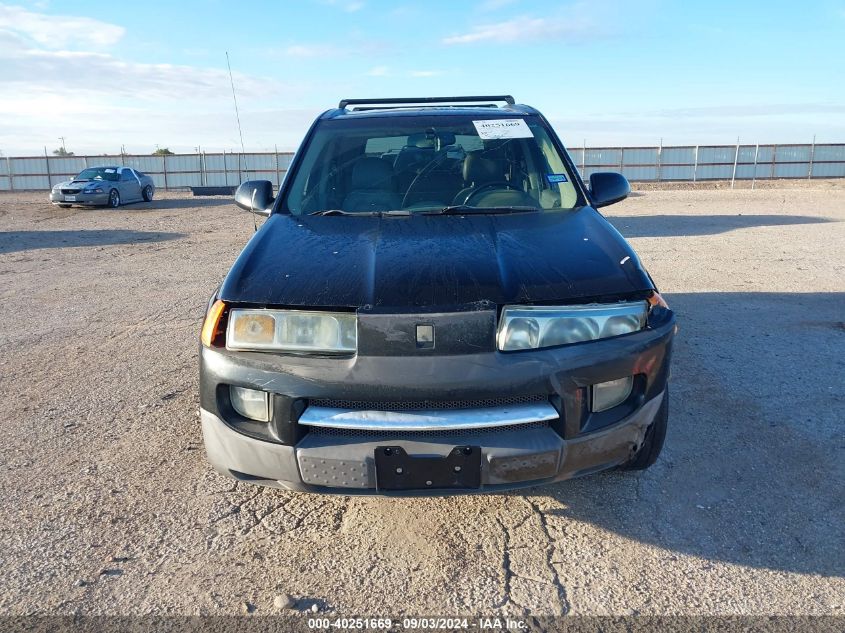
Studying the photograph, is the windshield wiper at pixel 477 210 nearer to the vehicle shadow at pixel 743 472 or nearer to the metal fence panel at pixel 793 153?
the vehicle shadow at pixel 743 472

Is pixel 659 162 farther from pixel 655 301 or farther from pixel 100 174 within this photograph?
pixel 655 301

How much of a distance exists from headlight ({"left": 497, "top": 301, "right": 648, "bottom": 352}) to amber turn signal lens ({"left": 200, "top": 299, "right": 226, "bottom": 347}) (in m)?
1.05

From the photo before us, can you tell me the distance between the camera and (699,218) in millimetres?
16188

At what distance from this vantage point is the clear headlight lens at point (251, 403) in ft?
8.24

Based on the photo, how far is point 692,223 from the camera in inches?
589

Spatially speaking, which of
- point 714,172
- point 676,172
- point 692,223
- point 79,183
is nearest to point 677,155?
point 676,172

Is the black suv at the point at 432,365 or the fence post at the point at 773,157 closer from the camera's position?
the black suv at the point at 432,365

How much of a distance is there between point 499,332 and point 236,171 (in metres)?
34.5

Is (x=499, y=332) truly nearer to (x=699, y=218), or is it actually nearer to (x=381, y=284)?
(x=381, y=284)

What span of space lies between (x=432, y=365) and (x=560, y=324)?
508 mm

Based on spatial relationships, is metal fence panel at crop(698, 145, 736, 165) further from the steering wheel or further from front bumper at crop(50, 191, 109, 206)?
the steering wheel

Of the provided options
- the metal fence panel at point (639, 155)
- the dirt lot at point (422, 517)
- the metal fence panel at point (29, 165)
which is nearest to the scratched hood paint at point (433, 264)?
the dirt lot at point (422, 517)

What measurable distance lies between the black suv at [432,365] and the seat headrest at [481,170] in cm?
105

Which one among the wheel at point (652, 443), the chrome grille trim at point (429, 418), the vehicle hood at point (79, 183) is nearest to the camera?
the chrome grille trim at point (429, 418)
